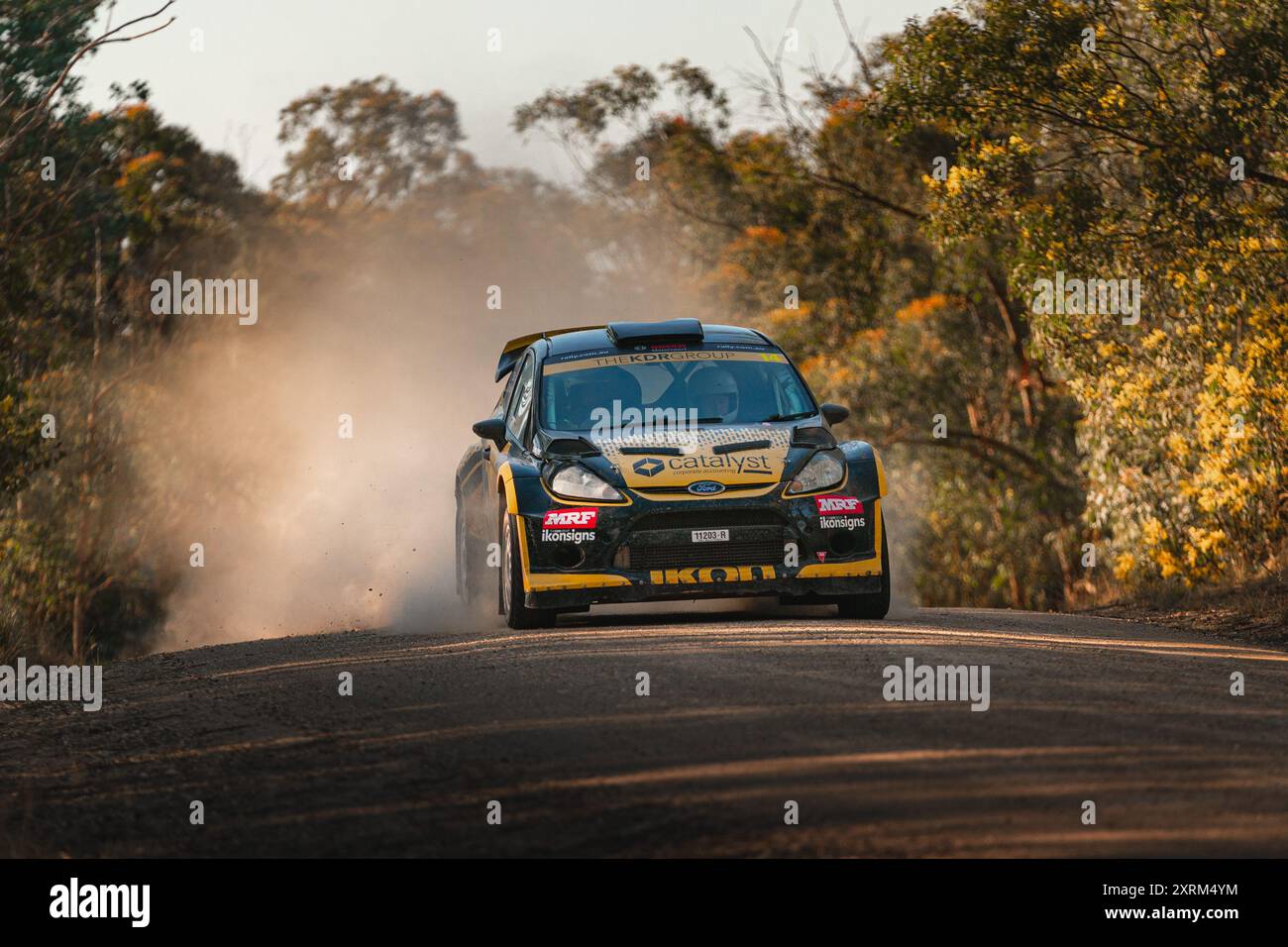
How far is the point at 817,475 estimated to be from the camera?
11.7m

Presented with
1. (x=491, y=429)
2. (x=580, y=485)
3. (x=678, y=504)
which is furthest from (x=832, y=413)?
(x=491, y=429)

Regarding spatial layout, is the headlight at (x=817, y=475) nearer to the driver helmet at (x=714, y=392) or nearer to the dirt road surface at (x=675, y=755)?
the driver helmet at (x=714, y=392)

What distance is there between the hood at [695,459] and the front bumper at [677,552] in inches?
5.7

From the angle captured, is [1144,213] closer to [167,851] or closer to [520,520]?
[520,520]

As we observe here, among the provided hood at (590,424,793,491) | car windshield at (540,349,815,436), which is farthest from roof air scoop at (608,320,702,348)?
hood at (590,424,793,491)

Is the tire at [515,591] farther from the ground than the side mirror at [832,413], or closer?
closer

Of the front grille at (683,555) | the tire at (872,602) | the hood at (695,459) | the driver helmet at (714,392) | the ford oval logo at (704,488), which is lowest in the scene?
the tire at (872,602)

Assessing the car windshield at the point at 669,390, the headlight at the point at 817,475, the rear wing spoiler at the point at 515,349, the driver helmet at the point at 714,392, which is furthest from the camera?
the rear wing spoiler at the point at 515,349

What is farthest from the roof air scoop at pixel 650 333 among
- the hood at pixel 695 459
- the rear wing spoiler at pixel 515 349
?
the hood at pixel 695 459

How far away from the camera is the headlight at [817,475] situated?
11.6 metres

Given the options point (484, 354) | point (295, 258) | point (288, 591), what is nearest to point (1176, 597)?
point (288, 591)

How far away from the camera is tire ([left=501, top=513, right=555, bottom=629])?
11641mm

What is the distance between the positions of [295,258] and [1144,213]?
40.3 meters

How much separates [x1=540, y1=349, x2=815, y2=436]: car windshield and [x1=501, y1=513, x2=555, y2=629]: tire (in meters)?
0.91
